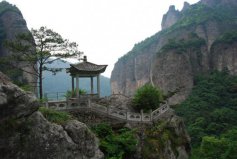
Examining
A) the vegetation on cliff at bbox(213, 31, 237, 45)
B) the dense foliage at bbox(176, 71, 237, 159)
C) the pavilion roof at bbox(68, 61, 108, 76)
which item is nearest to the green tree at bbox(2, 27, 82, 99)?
the pavilion roof at bbox(68, 61, 108, 76)

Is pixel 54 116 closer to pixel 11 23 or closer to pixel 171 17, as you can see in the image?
pixel 11 23

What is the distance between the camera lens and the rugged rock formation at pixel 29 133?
44.7 feet

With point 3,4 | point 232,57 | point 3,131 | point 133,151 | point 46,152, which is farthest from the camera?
point 232,57

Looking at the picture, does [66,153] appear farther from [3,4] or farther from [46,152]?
[3,4]

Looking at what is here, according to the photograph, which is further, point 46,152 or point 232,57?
point 232,57

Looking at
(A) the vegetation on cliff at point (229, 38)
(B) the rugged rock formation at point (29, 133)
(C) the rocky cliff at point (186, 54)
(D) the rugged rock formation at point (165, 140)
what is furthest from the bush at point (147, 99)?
(A) the vegetation on cliff at point (229, 38)

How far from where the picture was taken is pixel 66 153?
1548 centimetres

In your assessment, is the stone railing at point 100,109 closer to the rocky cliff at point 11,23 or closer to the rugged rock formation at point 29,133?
the rugged rock formation at point 29,133

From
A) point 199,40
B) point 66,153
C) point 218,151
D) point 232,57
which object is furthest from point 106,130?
point 199,40

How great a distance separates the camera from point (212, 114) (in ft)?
197

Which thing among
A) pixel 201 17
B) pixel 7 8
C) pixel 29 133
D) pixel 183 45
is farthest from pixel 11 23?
pixel 201 17

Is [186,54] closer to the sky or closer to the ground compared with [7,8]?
closer to the ground

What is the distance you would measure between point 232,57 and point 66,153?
75.8 m

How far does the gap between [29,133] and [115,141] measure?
5.19 metres
